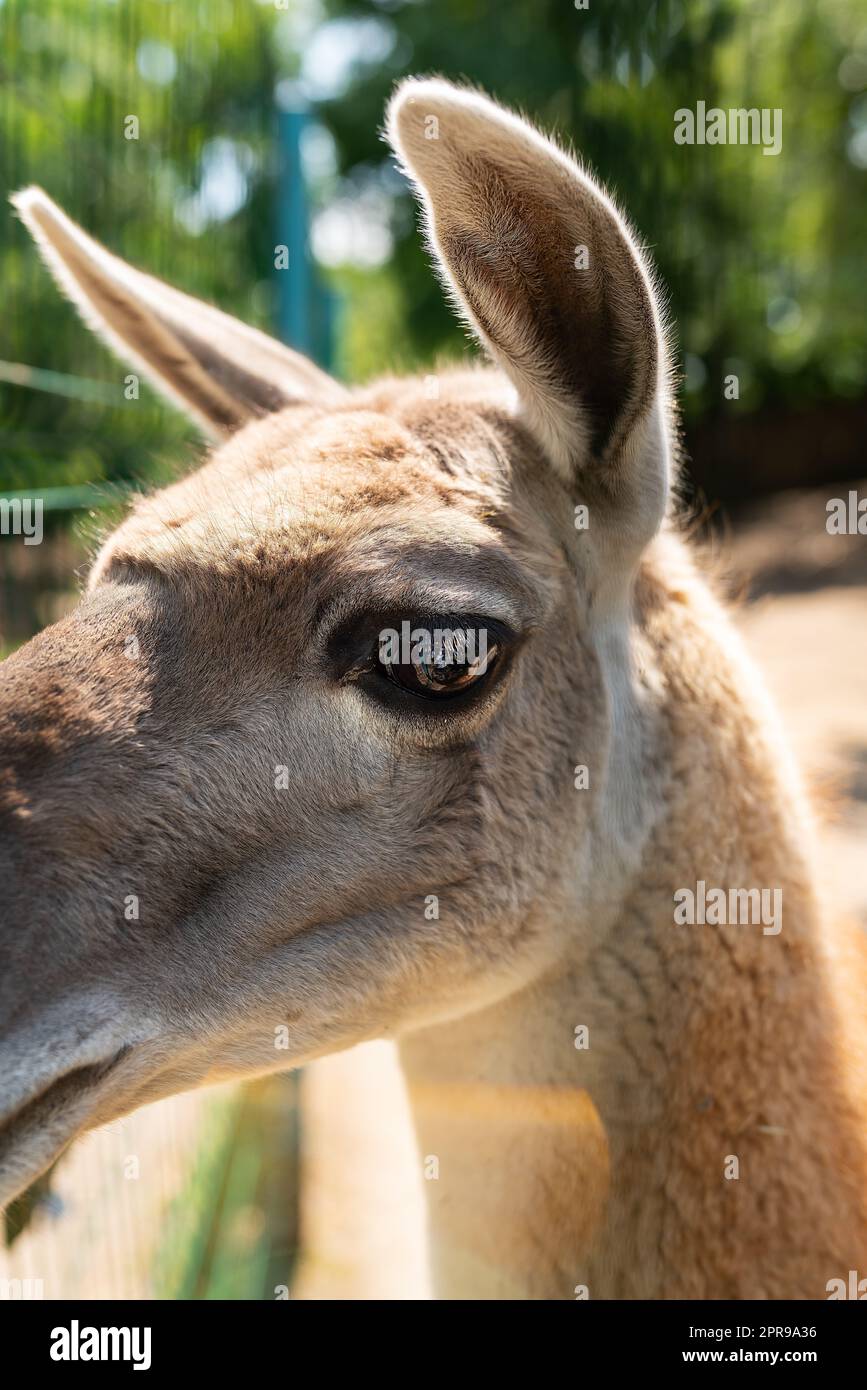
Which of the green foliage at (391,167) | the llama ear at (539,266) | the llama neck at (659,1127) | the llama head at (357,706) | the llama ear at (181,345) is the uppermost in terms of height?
the green foliage at (391,167)

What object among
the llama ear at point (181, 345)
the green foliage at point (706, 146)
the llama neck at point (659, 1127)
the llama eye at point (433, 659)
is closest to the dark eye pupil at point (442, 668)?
the llama eye at point (433, 659)

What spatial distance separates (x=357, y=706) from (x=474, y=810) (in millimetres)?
312

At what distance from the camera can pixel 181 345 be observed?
290 cm

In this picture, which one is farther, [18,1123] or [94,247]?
[94,247]

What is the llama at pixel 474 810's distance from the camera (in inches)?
78.3

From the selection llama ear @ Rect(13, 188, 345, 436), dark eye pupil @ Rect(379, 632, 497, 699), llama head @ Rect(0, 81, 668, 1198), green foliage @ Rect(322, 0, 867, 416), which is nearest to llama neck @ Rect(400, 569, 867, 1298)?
llama head @ Rect(0, 81, 668, 1198)

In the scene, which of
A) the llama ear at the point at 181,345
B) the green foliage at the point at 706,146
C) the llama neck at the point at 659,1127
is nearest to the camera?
the llama neck at the point at 659,1127

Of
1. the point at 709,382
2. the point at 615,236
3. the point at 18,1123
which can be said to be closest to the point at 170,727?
the point at 18,1123

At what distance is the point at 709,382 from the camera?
63.6 feet

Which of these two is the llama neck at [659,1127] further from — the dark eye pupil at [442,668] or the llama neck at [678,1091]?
the dark eye pupil at [442,668]

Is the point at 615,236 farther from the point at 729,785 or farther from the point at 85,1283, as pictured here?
the point at 85,1283

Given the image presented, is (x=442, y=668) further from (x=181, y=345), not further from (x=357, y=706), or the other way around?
(x=181, y=345)

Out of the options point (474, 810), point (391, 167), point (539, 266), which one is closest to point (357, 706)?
point (474, 810)

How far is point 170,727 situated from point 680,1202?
54.1 inches
